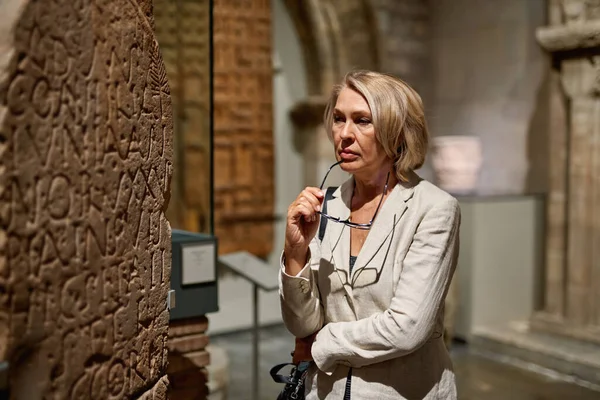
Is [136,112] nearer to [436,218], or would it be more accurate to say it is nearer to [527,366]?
[436,218]

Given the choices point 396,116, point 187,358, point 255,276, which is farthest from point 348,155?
point 255,276

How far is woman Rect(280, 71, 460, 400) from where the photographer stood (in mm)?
1782

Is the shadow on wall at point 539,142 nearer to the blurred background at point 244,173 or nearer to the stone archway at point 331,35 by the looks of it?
the blurred background at point 244,173

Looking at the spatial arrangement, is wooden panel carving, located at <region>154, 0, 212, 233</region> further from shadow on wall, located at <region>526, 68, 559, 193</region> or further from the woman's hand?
the woman's hand

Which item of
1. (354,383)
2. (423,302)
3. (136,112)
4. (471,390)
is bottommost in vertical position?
(471,390)

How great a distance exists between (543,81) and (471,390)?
10.2ft

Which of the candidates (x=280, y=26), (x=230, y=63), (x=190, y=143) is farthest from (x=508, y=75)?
(x=190, y=143)

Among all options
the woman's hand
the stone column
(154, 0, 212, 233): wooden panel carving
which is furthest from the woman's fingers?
(154, 0, 212, 233): wooden panel carving

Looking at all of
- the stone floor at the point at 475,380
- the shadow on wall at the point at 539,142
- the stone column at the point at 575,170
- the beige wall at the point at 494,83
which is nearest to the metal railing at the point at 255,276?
the stone floor at the point at 475,380

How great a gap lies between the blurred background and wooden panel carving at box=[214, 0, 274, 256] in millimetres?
18

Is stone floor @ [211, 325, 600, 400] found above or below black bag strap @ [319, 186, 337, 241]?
below

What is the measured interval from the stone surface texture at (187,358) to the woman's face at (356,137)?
3.93ft

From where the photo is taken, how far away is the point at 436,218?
182cm

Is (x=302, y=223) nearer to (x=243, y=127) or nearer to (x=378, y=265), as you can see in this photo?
(x=378, y=265)
